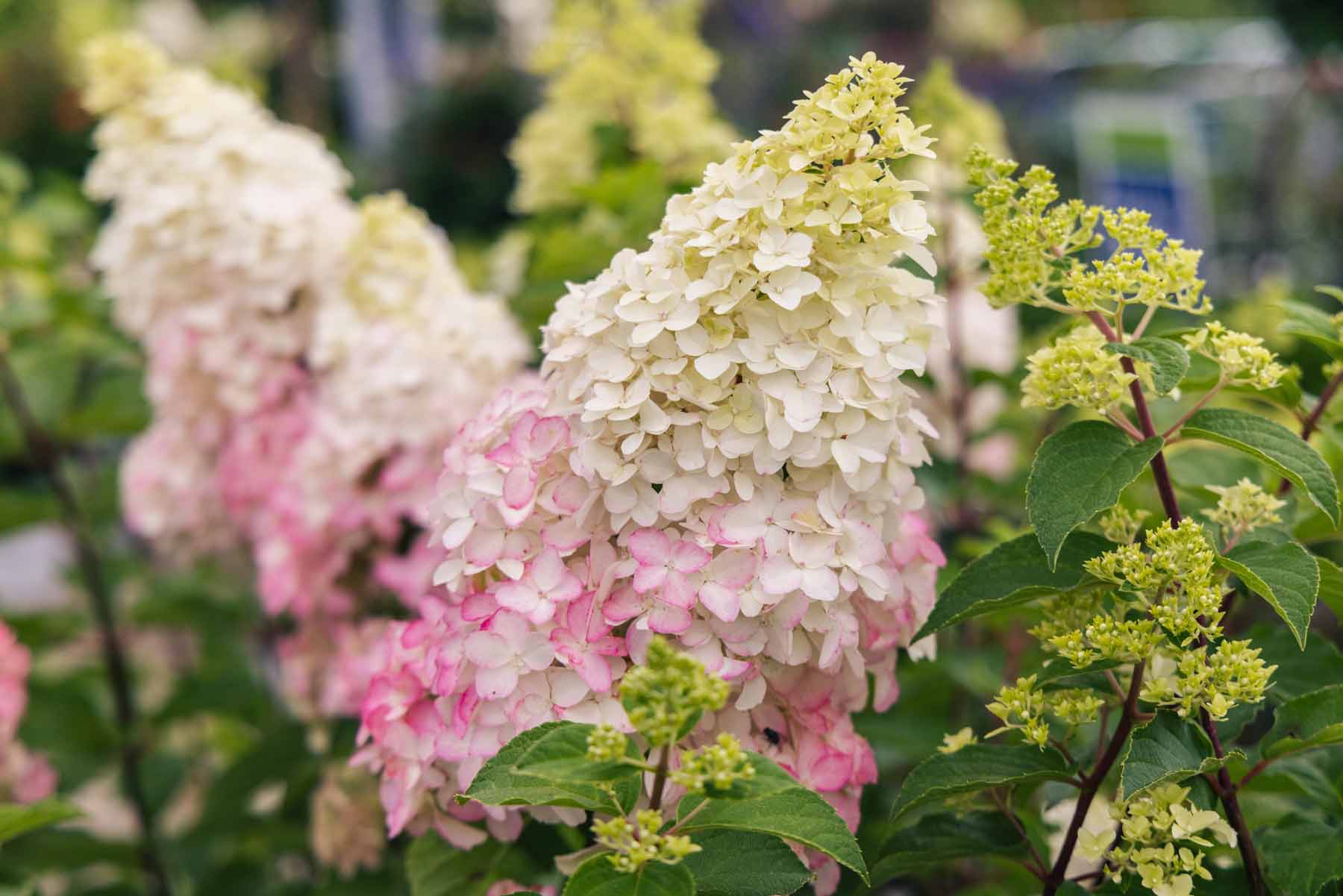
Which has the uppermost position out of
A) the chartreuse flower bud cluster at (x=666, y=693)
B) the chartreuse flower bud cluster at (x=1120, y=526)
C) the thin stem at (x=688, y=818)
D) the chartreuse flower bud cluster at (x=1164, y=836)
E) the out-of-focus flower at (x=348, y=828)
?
the chartreuse flower bud cluster at (x=1120, y=526)

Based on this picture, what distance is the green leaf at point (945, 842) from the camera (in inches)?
30.7

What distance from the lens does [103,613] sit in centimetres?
156

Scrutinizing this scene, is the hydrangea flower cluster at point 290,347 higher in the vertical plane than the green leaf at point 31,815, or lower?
higher

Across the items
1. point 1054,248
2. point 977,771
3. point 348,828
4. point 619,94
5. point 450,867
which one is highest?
point 619,94

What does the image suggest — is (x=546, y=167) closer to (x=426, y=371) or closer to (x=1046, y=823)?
(x=426, y=371)

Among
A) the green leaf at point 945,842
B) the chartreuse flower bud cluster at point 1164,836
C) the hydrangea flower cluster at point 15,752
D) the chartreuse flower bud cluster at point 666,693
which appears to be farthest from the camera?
the hydrangea flower cluster at point 15,752

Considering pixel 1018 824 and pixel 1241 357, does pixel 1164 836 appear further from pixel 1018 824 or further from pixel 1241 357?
pixel 1241 357

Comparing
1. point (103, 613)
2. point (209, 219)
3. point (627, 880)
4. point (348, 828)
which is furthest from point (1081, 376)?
point (103, 613)

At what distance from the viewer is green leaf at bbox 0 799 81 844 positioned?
2.60ft

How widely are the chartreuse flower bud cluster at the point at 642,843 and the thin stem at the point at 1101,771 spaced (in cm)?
25

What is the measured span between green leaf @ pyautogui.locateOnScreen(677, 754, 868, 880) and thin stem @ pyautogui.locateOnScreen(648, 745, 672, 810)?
0.02 metres

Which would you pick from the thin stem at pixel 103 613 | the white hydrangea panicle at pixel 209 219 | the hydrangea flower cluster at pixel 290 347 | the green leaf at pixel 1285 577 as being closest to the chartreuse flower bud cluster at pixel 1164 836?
the green leaf at pixel 1285 577

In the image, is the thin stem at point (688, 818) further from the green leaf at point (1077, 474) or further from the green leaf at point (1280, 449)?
the green leaf at point (1280, 449)

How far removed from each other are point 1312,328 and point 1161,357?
0.23 metres
